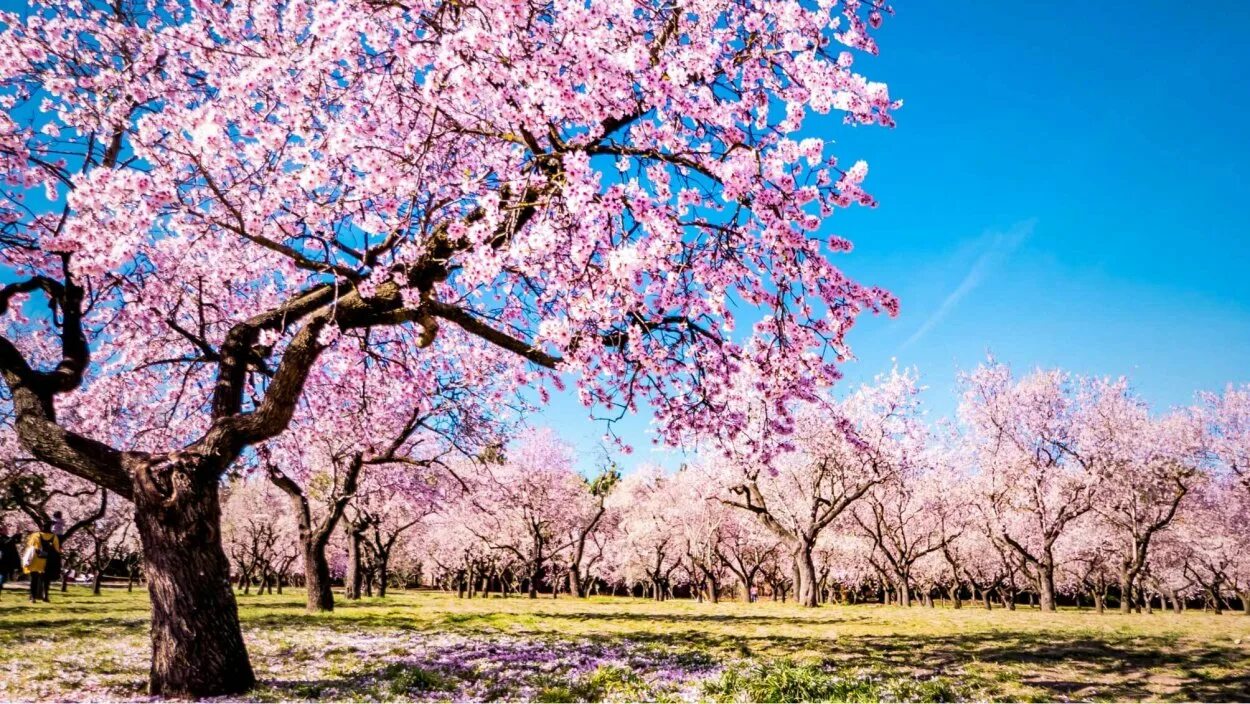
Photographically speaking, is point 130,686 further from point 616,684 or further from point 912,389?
point 912,389

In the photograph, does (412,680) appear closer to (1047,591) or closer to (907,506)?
(1047,591)

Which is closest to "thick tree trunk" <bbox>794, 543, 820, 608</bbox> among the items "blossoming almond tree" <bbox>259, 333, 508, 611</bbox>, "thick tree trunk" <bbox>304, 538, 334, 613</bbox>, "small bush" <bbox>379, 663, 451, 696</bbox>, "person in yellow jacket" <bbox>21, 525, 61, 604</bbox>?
"blossoming almond tree" <bbox>259, 333, 508, 611</bbox>

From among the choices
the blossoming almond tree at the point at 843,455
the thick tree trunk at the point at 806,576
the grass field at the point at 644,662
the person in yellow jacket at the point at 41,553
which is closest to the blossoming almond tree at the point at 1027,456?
the blossoming almond tree at the point at 843,455

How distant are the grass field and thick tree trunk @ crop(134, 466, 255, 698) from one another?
0.61 m

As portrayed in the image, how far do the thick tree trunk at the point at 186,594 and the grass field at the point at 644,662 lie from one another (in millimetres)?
611

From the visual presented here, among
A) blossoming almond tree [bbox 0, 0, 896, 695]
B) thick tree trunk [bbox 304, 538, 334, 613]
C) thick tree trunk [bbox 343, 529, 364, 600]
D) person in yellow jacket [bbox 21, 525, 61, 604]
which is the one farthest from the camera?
thick tree trunk [bbox 343, 529, 364, 600]

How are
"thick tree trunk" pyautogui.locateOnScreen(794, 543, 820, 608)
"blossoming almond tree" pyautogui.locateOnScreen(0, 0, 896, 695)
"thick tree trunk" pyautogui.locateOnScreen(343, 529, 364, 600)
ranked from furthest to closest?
"thick tree trunk" pyautogui.locateOnScreen(794, 543, 820, 608)
"thick tree trunk" pyautogui.locateOnScreen(343, 529, 364, 600)
"blossoming almond tree" pyautogui.locateOnScreen(0, 0, 896, 695)

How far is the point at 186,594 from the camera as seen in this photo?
7.82 metres

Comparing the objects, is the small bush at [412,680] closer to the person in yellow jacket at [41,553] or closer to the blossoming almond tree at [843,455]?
the blossoming almond tree at [843,455]

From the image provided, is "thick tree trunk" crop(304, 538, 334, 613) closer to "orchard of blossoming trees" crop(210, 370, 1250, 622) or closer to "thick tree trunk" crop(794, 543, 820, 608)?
"orchard of blossoming trees" crop(210, 370, 1250, 622)

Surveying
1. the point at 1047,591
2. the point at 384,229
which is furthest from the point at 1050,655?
the point at 1047,591

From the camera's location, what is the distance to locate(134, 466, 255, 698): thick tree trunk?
25.2 feet

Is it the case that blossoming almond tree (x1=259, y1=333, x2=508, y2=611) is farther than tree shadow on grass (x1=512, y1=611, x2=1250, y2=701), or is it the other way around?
blossoming almond tree (x1=259, y1=333, x2=508, y2=611)

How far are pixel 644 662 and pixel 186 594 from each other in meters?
6.65
